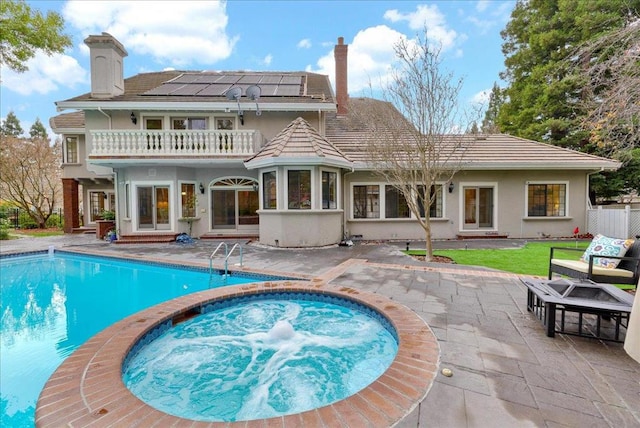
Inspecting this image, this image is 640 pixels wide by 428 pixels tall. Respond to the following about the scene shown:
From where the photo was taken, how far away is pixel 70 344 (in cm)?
456

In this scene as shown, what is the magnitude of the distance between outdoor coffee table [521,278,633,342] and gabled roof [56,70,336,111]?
1149 cm

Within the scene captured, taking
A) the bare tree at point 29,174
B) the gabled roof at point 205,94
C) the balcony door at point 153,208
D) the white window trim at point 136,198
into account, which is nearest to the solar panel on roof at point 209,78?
the gabled roof at point 205,94

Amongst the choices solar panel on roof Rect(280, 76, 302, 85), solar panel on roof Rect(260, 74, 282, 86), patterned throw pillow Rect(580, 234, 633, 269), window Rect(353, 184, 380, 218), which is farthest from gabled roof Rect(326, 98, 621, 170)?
patterned throw pillow Rect(580, 234, 633, 269)

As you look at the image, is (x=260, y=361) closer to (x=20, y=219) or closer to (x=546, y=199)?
(x=546, y=199)

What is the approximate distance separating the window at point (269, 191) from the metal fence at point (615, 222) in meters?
13.3

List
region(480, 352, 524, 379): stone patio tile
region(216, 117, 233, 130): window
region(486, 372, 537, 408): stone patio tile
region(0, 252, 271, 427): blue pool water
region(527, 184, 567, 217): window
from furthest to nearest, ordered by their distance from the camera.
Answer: region(216, 117, 233, 130): window < region(527, 184, 567, 217): window < region(0, 252, 271, 427): blue pool water < region(480, 352, 524, 379): stone patio tile < region(486, 372, 537, 408): stone patio tile

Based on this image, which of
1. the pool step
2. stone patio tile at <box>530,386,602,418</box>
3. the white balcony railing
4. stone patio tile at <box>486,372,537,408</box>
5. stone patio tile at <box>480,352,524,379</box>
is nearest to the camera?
stone patio tile at <box>530,386,602,418</box>

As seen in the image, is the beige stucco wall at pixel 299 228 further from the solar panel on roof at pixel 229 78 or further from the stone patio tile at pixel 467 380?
the solar panel on roof at pixel 229 78

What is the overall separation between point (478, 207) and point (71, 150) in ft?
71.4

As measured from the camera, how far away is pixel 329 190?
37.8 feet

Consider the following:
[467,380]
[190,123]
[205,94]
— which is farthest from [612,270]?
[205,94]

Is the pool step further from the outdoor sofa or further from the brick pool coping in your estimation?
the outdoor sofa

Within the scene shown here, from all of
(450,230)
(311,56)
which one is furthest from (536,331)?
(311,56)

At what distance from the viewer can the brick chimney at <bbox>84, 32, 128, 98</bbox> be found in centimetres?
1390
